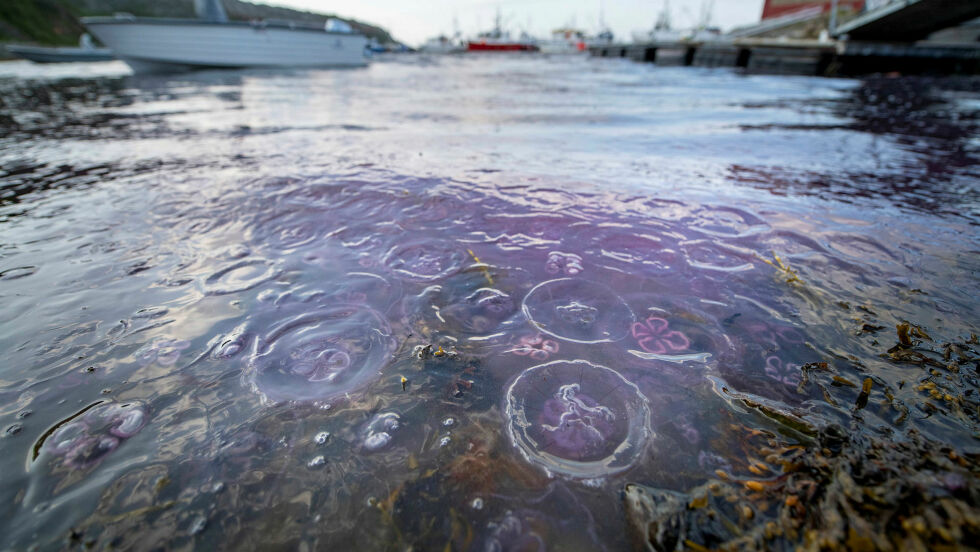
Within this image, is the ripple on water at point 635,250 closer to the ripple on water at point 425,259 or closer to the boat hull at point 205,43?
the ripple on water at point 425,259

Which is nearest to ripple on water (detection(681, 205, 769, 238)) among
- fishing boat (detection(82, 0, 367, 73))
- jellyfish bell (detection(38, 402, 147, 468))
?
jellyfish bell (detection(38, 402, 147, 468))

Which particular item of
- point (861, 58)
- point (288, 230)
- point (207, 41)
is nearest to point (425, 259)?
point (288, 230)

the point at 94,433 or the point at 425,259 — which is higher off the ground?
the point at 425,259

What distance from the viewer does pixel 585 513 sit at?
1109 millimetres

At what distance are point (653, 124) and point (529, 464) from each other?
7454mm

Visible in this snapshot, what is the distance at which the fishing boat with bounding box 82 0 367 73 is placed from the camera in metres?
19.1

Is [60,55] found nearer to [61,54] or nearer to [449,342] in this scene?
[61,54]

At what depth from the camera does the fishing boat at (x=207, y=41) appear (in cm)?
1911

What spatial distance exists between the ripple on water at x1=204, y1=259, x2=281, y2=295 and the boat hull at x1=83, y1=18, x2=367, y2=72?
24943 millimetres

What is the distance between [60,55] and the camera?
28422mm

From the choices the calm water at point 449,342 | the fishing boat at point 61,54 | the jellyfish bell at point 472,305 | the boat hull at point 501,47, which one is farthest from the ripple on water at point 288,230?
the boat hull at point 501,47

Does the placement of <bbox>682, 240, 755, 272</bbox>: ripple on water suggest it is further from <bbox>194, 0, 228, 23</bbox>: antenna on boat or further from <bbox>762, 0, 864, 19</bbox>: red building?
<bbox>762, 0, 864, 19</bbox>: red building

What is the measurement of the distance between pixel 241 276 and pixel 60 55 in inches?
1694

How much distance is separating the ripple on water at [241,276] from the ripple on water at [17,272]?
1144 millimetres
